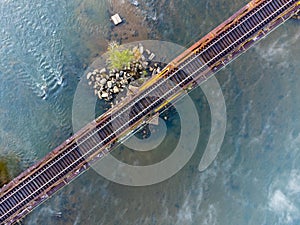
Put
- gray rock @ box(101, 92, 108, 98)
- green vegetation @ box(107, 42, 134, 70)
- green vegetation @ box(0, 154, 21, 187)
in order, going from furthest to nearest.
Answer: green vegetation @ box(107, 42, 134, 70), gray rock @ box(101, 92, 108, 98), green vegetation @ box(0, 154, 21, 187)

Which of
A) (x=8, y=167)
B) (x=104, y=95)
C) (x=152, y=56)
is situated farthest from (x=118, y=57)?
(x=8, y=167)

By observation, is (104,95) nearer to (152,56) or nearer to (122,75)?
(122,75)

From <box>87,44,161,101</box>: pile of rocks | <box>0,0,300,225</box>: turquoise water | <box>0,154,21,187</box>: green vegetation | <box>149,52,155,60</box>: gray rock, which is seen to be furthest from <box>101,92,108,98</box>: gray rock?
<box>0,154,21,187</box>: green vegetation

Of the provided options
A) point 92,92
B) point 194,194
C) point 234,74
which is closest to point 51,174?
point 92,92

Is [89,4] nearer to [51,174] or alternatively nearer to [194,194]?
[51,174]

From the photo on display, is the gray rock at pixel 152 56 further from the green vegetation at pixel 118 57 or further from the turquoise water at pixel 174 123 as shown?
the turquoise water at pixel 174 123

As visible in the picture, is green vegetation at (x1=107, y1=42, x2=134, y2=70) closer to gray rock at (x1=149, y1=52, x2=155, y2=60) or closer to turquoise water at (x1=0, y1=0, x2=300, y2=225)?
turquoise water at (x1=0, y1=0, x2=300, y2=225)

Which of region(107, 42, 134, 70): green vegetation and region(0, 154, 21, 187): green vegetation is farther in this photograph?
region(107, 42, 134, 70): green vegetation
